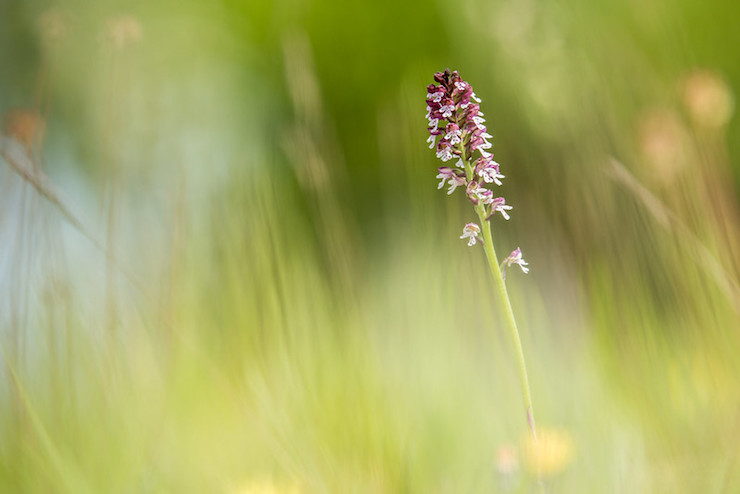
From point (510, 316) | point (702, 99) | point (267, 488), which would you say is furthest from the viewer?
point (702, 99)

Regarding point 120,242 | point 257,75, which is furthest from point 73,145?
point 120,242

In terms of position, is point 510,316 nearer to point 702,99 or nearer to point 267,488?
point 267,488

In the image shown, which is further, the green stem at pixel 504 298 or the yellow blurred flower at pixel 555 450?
the yellow blurred flower at pixel 555 450

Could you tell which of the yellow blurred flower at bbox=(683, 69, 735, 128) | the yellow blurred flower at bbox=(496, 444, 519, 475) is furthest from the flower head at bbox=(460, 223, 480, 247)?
the yellow blurred flower at bbox=(683, 69, 735, 128)

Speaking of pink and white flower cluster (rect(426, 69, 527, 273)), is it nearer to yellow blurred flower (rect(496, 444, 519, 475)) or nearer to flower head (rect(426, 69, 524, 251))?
flower head (rect(426, 69, 524, 251))

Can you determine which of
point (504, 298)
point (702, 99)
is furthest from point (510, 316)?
point (702, 99)

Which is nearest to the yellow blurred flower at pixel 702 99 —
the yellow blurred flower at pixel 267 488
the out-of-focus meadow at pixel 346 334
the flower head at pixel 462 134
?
the out-of-focus meadow at pixel 346 334

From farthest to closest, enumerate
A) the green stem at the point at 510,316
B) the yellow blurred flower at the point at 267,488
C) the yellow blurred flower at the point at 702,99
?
the yellow blurred flower at the point at 702,99
the yellow blurred flower at the point at 267,488
the green stem at the point at 510,316

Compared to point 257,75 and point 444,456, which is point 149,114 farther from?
point 257,75

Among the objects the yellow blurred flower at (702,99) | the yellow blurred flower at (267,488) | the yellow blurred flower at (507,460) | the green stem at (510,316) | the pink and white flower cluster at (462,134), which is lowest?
the yellow blurred flower at (507,460)

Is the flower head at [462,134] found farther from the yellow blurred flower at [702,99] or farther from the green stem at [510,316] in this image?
the yellow blurred flower at [702,99]

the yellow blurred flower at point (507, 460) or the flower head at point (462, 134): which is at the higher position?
the flower head at point (462, 134)
